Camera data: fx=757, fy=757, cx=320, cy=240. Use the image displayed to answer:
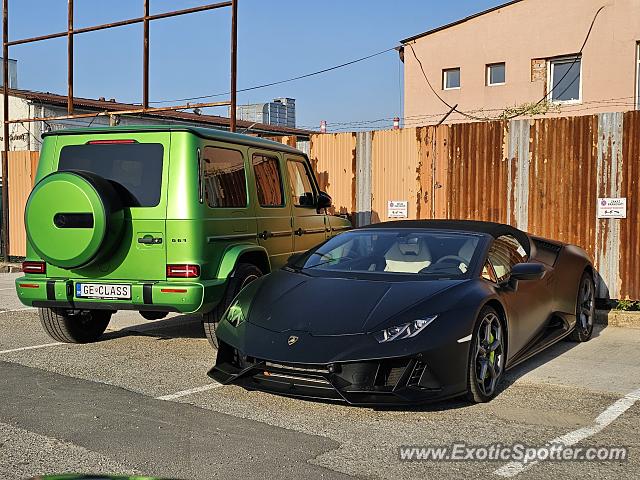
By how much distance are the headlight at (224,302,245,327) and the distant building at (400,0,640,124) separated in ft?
55.3

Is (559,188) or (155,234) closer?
(155,234)

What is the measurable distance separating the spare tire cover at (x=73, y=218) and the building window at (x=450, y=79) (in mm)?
19150

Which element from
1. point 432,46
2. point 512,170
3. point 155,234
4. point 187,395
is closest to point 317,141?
point 512,170

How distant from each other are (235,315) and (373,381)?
1400mm

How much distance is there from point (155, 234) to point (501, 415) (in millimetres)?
3319

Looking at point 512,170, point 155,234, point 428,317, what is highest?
point 512,170

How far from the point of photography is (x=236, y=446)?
4.29 metres

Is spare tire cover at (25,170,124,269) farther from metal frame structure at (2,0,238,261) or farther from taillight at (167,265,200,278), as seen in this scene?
metal frame structure at (2,0,238,261)

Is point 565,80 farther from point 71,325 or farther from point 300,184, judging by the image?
point 71,325

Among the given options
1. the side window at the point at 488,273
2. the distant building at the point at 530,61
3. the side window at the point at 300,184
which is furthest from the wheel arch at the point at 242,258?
the distant building at the point at 530,61

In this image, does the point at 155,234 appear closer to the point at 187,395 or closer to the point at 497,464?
the point at 187,395

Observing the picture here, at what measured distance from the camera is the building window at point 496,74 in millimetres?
23062

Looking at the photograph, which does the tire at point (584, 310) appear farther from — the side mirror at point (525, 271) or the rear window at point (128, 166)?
the rear window at point (128, 166)

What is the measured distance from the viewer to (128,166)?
6766 millimetres
